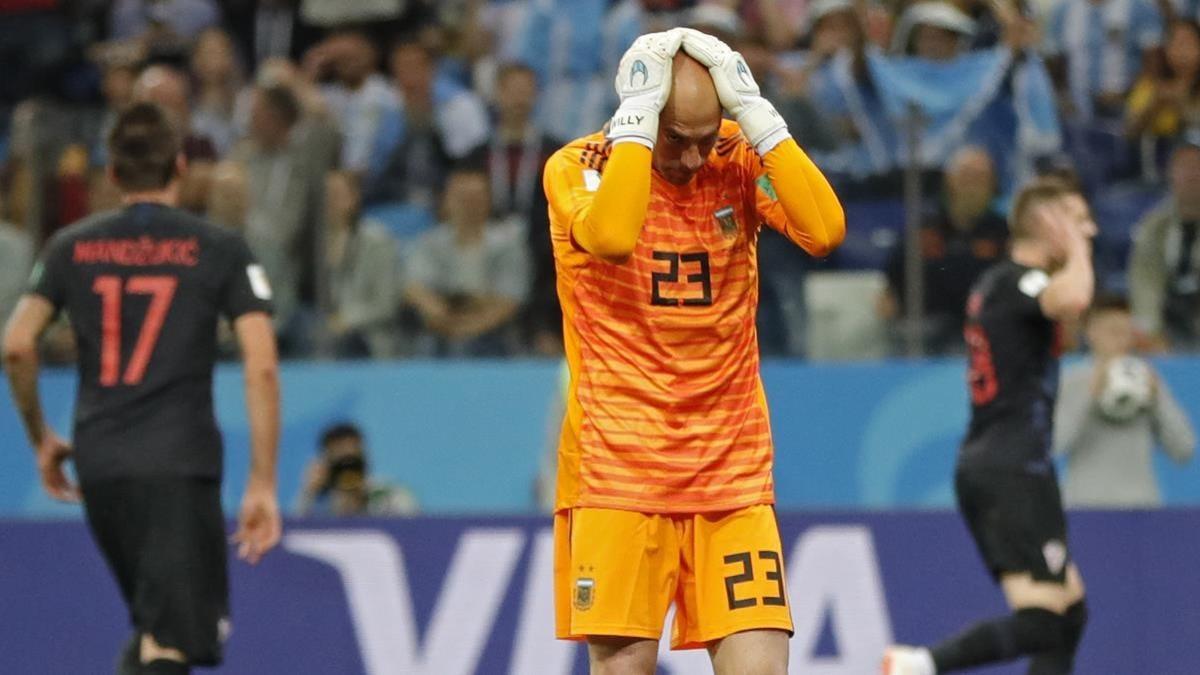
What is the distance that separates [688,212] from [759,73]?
545cm

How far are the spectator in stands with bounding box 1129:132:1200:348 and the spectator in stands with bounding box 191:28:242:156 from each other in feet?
16.8

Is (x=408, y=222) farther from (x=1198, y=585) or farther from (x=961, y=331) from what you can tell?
(x=1198, y=585)

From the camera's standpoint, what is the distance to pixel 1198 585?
8711 mm

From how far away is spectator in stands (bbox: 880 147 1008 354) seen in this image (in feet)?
33.7

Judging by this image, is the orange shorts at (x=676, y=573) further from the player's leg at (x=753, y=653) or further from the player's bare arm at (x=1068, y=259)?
the player's bare arm at (x=1068, y=259)

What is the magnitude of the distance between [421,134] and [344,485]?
246 cm

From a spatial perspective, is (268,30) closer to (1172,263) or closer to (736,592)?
(1172,263)

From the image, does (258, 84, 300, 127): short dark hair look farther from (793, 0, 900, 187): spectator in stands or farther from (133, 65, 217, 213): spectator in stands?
(793, 0, 900, 187): spectator in stands

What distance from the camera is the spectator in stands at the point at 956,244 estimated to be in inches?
404

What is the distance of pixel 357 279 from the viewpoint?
10.8m

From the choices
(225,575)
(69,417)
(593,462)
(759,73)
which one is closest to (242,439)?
(69,417)

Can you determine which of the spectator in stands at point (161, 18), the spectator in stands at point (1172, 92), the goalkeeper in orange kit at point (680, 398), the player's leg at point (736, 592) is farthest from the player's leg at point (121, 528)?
the spectator in stands at point (161, 18)

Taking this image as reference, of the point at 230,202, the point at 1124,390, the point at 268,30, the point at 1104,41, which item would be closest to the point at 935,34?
the point at 1104,41

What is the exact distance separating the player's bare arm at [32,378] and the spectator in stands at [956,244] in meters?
4.78
